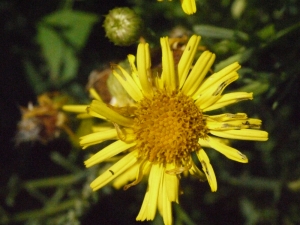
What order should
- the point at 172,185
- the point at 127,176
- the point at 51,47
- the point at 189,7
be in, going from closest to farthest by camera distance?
1. the point at 189,7
2. the point at 172,185
3. the point at 127,176
4. the point at 51,47

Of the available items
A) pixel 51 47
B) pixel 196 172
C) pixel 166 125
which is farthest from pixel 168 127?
pixel 51 47

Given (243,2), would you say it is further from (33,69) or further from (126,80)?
(33,69)

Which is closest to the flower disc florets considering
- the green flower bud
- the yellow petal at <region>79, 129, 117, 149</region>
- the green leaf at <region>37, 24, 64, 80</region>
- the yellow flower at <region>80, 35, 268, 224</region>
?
the yellow flower at <region>80, 35, 268, 224</region>

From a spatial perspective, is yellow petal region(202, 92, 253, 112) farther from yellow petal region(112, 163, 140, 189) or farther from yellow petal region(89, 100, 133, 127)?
yellow petal region(112, 163, 140, 189)

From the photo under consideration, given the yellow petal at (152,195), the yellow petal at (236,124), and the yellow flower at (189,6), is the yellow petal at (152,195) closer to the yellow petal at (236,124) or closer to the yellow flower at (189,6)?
the yellow petal at (236,124)

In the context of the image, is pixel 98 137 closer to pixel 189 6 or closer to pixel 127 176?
pixel 127 176

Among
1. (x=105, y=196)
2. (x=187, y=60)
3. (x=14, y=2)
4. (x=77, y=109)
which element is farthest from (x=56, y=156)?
(x=187, y=60)
